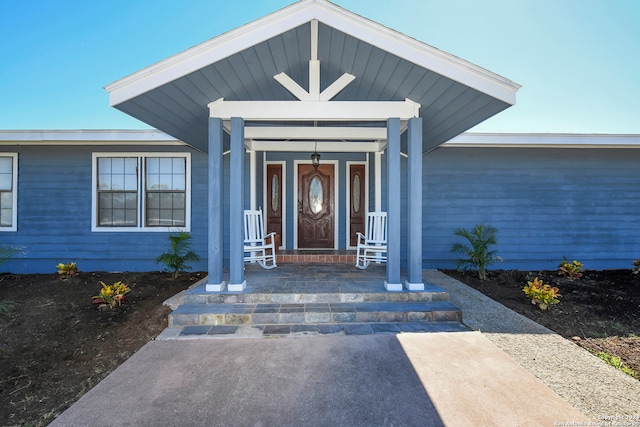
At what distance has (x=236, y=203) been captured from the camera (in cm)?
342

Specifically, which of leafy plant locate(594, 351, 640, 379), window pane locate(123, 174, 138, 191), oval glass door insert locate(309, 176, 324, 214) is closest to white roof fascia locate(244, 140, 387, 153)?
oval glass door insert locate(309, 176, 324, 214)

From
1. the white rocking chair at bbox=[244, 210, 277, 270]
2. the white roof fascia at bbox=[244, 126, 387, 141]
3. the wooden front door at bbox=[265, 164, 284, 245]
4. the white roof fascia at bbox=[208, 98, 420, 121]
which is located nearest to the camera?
the white roof fascia at bbox=[208, 98, 420, 121]

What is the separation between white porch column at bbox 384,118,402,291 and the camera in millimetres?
3404

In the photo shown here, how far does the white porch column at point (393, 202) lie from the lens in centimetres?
340

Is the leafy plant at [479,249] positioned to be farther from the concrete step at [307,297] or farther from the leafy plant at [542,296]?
the concrete step at [307,297]

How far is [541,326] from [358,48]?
342cm

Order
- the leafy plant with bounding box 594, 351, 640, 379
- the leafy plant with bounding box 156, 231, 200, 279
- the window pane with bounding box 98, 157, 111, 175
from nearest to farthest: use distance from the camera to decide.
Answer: the leafy plant with bounding box 594, 351, 640, 379, the leafy plant with bounding box 156, 231, 200, 279, the window pane with bounding box 98, 157, 111, 175

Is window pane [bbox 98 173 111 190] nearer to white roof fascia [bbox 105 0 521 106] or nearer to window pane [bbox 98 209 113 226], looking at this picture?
window pane [bbox 98 209 113 226]

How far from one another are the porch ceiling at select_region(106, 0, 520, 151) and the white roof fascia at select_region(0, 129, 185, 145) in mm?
1770

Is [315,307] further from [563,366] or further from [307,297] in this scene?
[563,366]

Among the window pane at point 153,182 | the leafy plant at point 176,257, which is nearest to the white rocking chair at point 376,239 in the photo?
the leafy plant at point 176,257

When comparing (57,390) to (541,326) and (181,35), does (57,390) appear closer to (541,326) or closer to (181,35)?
(541,326)

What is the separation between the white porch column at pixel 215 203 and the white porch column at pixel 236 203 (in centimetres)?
15

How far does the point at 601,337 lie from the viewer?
9.51 ft
